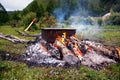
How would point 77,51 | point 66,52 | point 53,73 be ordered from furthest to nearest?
point 77,51, point 66,52, point 53,73

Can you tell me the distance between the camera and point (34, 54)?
37.6 feet

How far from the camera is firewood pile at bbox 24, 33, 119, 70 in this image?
406 inches

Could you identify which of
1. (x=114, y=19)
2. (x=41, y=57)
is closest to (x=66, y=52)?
(x=41, y=57)

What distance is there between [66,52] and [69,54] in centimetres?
29

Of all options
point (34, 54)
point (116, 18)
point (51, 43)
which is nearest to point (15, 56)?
point (34, 54)

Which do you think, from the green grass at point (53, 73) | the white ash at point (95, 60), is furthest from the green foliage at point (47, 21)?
the green grass at point (53, 73)

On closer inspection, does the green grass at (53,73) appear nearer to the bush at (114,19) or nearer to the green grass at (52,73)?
the green grass at (52,73)

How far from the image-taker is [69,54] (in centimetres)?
1033

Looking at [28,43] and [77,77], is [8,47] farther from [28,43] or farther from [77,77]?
[77,77]

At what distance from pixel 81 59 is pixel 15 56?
3152 millimetres

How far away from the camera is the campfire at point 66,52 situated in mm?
10352

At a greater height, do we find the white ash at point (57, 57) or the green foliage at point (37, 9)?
the white ash at point (57, 57)

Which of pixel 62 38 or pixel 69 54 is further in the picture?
pixel 62 38

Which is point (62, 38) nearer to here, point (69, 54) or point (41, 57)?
point (41, 57)
